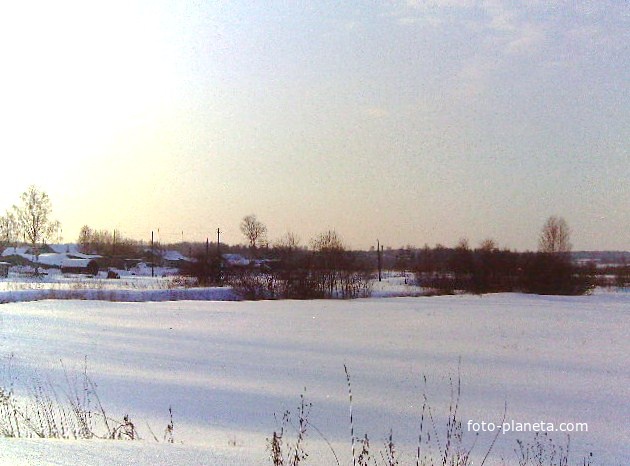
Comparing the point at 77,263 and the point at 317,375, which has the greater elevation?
the point at 77,263

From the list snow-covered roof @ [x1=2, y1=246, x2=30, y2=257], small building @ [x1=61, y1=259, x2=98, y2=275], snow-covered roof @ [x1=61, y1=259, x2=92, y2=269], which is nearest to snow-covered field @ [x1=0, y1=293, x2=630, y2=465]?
small building @ [x1=61, y1=259, x2=98, y2=275]

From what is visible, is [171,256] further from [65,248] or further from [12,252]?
[12,252]

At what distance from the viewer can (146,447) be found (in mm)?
5078

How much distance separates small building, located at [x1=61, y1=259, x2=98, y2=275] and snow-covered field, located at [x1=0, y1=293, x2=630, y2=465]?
3722 centimetres

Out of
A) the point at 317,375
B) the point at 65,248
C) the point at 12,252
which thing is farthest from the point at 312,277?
the point at 65,248

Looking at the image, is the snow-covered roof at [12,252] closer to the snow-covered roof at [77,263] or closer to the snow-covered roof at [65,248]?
the snow-covered roof at [65,248]

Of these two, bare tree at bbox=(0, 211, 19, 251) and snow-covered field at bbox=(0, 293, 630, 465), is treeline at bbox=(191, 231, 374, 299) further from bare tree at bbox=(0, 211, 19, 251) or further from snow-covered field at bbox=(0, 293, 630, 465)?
bare tree at bbox=(0, 211, 19, 251)

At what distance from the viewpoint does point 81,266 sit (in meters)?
54.6

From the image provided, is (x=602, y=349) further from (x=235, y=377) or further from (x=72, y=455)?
(x=72, y=455)

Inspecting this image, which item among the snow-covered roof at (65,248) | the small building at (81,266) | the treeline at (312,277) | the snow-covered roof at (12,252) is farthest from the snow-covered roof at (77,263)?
the snow-covered roof at (65,248)

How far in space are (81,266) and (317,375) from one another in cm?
4966

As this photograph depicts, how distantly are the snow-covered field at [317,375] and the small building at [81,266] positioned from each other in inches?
1466

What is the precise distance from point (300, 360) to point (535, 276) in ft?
89.6

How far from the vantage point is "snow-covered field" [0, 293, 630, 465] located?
245 inches
